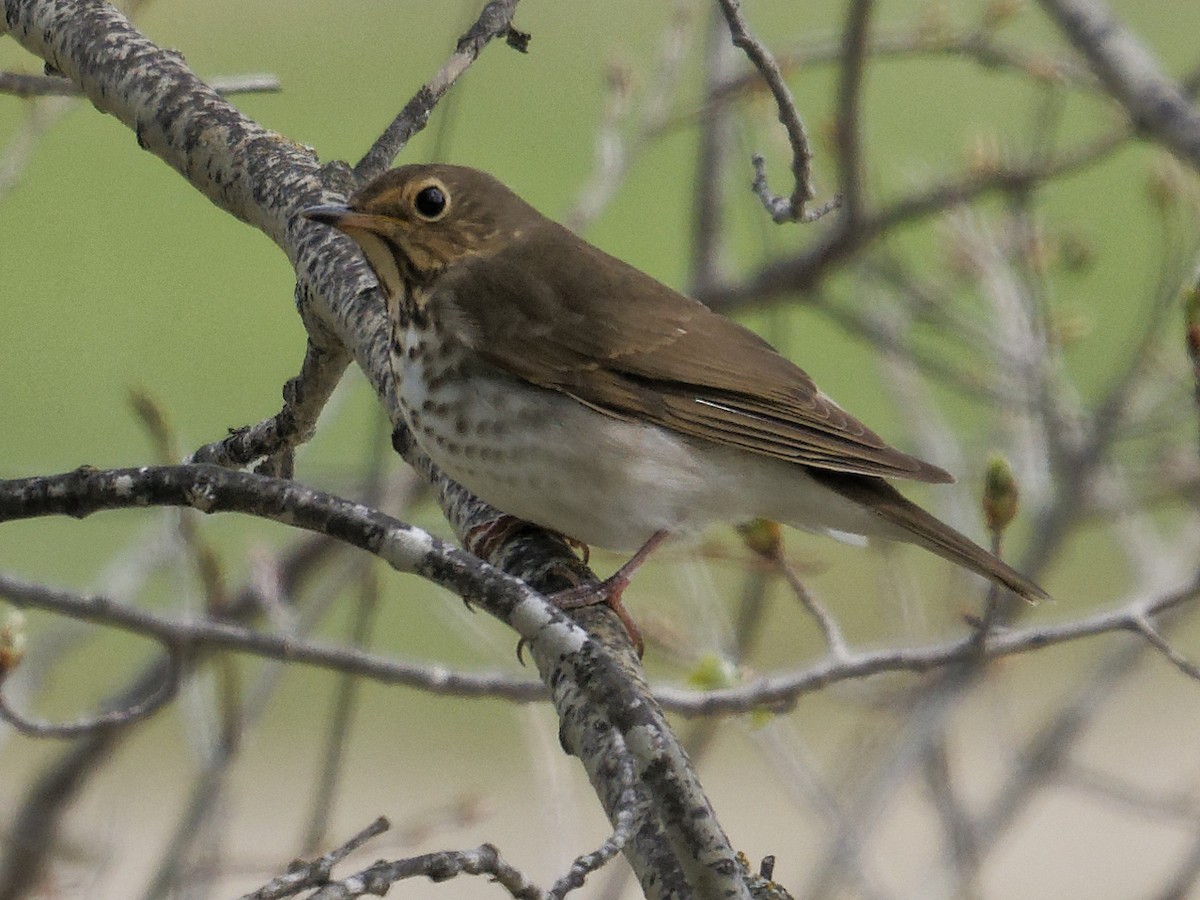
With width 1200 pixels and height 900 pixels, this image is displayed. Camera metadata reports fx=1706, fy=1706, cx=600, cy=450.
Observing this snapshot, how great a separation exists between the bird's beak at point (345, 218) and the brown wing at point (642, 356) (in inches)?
8.5

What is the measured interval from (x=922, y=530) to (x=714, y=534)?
124 centimetres

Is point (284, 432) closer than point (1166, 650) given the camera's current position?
No

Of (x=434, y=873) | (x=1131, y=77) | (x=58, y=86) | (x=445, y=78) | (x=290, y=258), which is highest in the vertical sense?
(x=58, y=86)

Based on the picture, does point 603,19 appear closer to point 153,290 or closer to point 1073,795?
point 153,290

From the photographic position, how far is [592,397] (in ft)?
12.3

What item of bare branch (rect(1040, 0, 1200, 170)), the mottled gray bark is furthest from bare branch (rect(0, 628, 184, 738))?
bare branch (rect(1040, 0, 1200, 170))

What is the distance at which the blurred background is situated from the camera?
173 inches

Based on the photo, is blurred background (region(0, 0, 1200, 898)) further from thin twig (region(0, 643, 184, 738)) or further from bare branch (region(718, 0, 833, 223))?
bare branch (region(718, 0, 833, 223))

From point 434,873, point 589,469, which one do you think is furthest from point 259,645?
point 434,873

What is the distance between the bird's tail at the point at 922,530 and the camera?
3.49 metres

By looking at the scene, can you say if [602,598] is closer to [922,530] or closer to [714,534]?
[922,530]

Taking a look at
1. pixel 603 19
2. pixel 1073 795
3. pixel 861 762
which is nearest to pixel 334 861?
pixel 861 762

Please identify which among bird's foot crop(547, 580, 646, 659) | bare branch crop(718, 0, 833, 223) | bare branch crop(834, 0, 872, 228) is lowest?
bird's foot crop(547, 580, 646, 659)

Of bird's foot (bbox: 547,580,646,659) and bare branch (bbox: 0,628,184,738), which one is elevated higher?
bare branch (bbox: 0,628,184,738)
